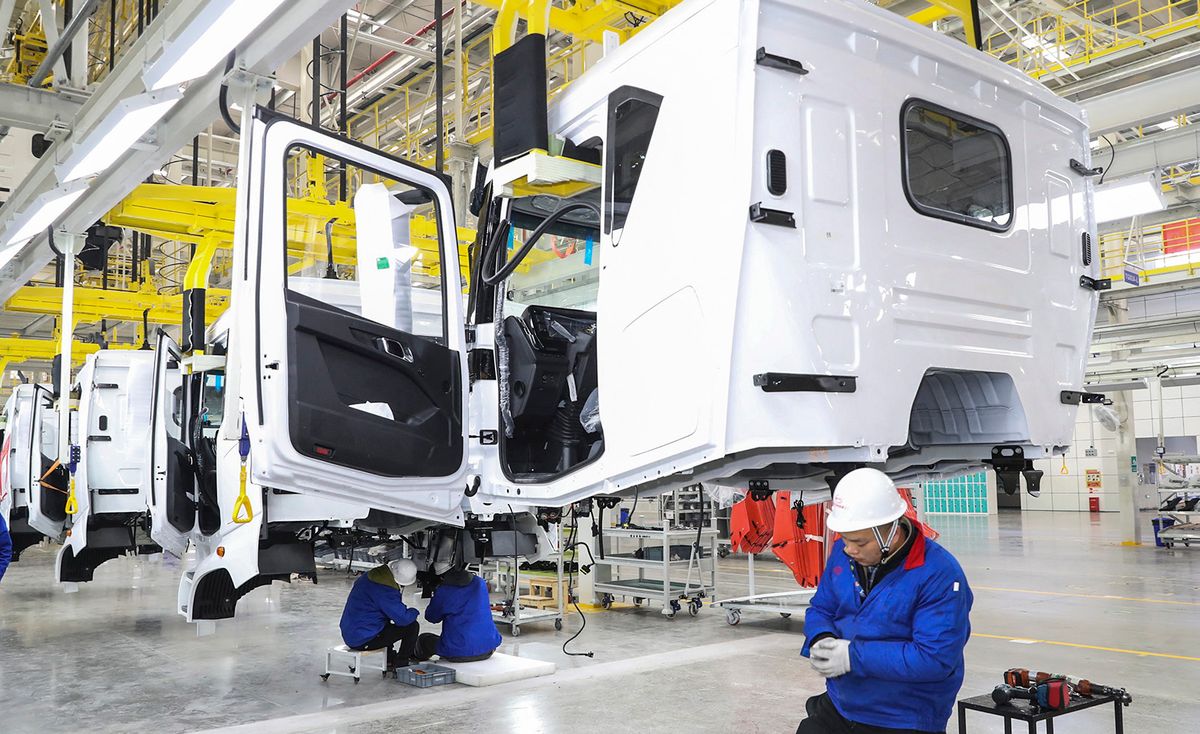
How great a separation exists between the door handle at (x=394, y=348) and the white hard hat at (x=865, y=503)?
6.41 feet

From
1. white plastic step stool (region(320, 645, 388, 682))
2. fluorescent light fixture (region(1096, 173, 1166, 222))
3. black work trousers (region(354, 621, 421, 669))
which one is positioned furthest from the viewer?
fluorescent light fixture (region(1096, 173, 1166, 222))

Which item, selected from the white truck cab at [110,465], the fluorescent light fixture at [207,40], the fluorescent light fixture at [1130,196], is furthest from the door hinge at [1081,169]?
the white truck cab at [110,465]

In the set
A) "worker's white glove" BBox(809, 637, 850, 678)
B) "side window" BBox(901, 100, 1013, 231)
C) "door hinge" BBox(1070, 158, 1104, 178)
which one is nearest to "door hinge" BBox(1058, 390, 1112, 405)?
"side window" BBox(901, 100, 1013, 231)

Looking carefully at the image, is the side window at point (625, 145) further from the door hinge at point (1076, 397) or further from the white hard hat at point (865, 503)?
the door hinge at point (1076, 397)

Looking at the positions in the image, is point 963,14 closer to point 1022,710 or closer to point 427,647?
point 1022,710

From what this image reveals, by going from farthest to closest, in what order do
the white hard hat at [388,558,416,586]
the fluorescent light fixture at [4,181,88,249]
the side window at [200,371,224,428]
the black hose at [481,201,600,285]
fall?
the side window at [200,371,224,428] < the fluorescent light fixture at [4,181,88,249] < the white hard hat at [388,558,416,586] < the black hose at [481,201,600,285]

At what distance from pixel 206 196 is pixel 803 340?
6.29 meters

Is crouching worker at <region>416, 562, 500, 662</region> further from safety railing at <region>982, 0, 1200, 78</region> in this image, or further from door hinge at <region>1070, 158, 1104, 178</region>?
safety railing at <region>982, 0, 1200, 78</region>

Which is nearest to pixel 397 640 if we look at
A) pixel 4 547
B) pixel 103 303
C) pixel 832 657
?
pixel 4 547

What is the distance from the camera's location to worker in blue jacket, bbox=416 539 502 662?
6.69 metres

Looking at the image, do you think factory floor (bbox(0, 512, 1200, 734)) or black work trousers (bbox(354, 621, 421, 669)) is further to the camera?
black work trousers (bbox(354, 621, 421, 669))

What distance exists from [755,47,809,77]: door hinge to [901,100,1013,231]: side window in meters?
0.49

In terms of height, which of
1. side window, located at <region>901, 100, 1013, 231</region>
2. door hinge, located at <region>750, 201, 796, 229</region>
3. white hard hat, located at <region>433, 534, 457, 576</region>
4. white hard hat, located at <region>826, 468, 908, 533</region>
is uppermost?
side window, located at <region>901, 100, 1013, 231</region>

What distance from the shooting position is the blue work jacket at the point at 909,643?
9.23ft
